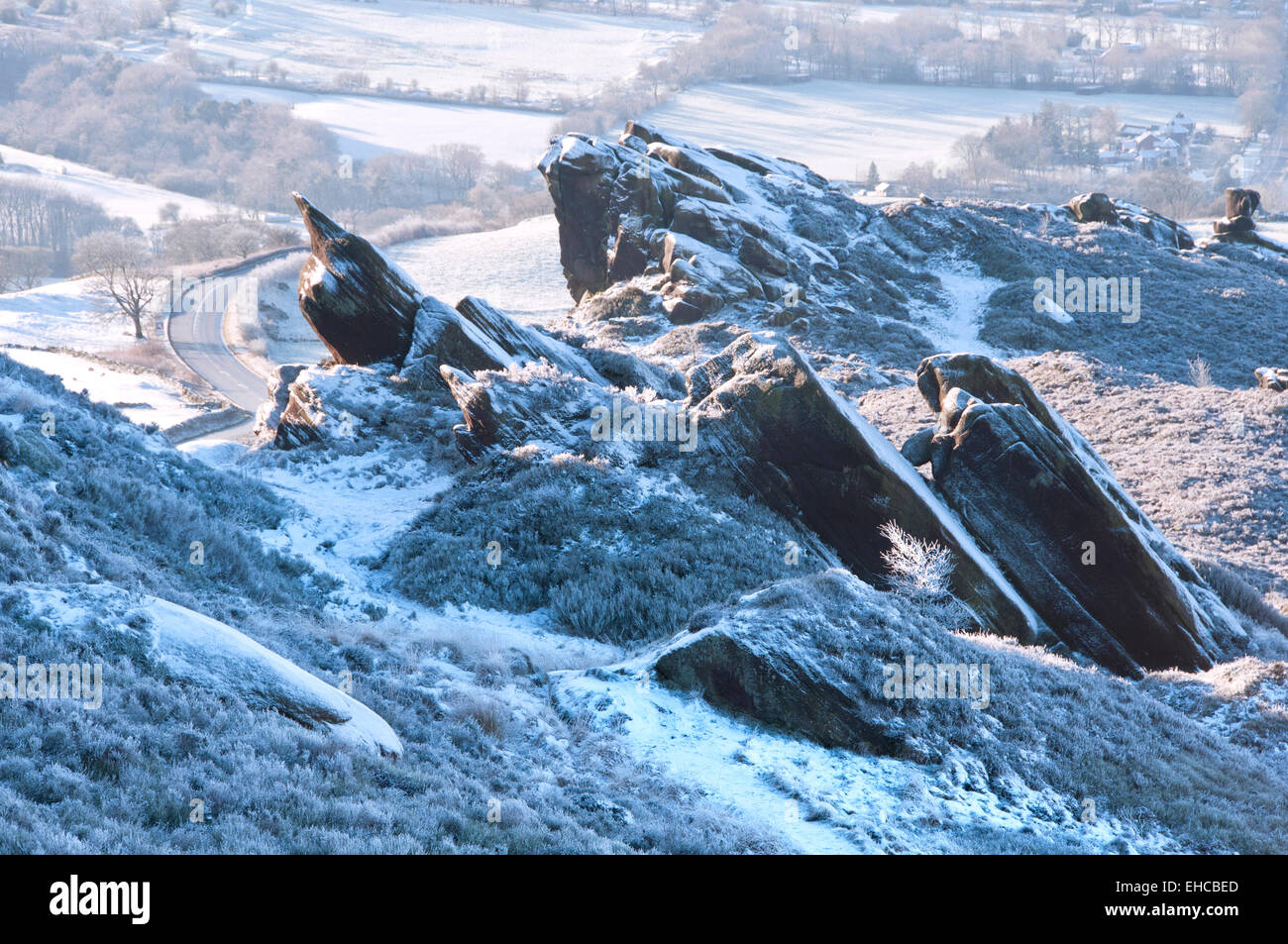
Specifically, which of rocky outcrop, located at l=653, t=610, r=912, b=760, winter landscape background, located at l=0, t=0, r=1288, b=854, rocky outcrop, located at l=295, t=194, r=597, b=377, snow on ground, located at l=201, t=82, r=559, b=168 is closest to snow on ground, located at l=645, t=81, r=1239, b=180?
snow on ground, located at l=201, t=82, r=559, b=168

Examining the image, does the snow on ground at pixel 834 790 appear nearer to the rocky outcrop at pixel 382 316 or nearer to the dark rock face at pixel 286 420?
the rocky outcrop at pixel 382 316

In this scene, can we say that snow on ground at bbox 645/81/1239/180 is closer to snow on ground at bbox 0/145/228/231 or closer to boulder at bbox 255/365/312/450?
snow on ground at bbox 0/145/228/231

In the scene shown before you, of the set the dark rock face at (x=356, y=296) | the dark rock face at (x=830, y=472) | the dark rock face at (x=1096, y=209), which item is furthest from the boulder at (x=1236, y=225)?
the dark rock face at (x=356, y=296)

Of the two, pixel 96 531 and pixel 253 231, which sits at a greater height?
pixel 253 231

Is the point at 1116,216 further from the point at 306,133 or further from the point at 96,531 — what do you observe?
the point at 306,133

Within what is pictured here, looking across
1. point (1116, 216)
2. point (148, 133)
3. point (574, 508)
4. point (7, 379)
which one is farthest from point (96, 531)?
point (148, 133)

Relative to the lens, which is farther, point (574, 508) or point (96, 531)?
point (574, 508)
